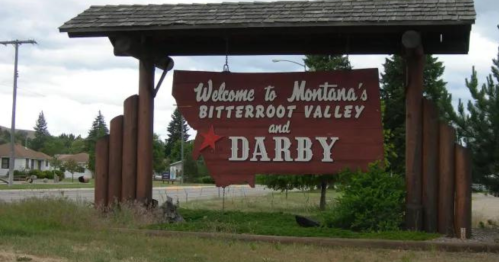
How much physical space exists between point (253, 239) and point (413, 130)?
3790 mm

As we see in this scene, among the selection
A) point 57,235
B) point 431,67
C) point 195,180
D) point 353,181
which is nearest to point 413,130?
point 353,181

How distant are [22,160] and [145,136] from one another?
87.6 m

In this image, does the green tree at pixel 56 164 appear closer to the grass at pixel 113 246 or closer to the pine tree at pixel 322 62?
the pine tree at pixel 322 62

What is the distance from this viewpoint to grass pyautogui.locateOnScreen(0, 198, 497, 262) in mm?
8516

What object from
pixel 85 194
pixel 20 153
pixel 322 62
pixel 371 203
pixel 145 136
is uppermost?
pixel 322 62

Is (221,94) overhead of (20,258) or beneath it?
overhead

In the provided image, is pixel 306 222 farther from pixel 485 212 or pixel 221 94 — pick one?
pixel 485 212

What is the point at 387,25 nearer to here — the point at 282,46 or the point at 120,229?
the point at 282,46

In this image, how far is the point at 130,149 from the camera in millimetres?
12984

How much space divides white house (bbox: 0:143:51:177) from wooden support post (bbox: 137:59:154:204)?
3033 inches

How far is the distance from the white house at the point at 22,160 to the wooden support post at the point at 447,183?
80.9 m

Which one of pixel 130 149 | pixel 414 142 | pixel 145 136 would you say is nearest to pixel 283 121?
pixel 414 142

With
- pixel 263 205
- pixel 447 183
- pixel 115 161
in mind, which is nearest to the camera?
pixel 447 183

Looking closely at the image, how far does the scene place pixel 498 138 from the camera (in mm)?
12914
